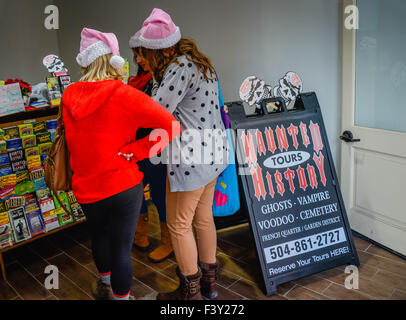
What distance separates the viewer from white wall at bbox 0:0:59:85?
4770 mm

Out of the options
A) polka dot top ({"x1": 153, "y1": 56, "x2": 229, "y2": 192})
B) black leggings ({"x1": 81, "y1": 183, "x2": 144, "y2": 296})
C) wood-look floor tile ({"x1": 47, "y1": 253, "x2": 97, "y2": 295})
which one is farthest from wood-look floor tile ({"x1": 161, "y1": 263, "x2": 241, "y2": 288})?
polka dot top ({"x1": 153, "y1": 56, "x2": 229, "y2": 192})

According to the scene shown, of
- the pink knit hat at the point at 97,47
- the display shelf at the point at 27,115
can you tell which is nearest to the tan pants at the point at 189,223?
the pink knit hat at the point at 97,47

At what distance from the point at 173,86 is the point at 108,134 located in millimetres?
360

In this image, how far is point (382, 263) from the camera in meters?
2.41

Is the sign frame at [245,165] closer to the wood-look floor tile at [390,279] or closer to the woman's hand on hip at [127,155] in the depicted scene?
the wood-look floor tile at [390,279]

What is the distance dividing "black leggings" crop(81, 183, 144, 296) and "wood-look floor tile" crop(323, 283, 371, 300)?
117 centimetres

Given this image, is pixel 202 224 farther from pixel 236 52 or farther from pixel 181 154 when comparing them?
pixel 236 52

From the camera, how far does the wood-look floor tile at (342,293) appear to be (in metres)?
2.09

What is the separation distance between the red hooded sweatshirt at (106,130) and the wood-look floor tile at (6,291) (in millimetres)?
1086

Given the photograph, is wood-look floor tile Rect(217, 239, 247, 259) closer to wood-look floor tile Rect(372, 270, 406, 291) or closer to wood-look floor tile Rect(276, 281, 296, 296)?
wood-look floor tile Rect(276, 281, 296, 296)

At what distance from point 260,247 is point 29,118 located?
180cm

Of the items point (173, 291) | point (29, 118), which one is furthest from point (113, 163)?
point (29, 118)

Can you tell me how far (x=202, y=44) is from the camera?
335cm
